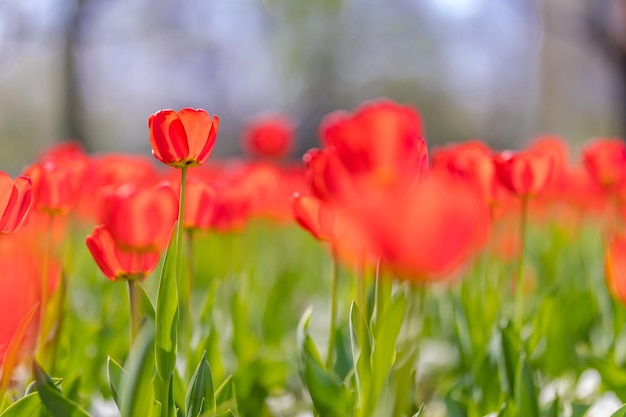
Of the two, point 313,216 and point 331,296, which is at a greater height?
point 313,216

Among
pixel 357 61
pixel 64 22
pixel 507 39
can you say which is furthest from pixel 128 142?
pixel 64 22

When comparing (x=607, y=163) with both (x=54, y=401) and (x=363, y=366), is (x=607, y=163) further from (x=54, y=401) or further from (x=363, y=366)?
(x=54, y=401)

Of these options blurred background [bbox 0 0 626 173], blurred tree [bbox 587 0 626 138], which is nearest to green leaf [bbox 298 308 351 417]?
blurred tree [bbox 587 0 626 138]

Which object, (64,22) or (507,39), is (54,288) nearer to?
(64,22)

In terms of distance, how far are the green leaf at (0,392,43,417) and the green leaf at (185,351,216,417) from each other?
16 centimetres

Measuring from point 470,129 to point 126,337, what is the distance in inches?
700

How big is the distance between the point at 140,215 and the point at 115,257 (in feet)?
0.20

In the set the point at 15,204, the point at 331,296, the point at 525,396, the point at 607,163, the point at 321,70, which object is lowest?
the point at 321,70

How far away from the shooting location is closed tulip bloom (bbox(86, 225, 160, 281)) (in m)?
0.82

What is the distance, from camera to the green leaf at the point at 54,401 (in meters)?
0.70

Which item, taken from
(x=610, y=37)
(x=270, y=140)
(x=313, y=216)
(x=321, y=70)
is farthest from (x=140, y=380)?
(x=321, y=70)

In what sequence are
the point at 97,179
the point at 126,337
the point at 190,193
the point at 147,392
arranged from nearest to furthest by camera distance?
1. the point at 147,392
2. the point at 190,193
3. the point at 126,337
4. the point at 97,179

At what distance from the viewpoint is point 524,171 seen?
100cm

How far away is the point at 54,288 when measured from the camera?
1204mm
